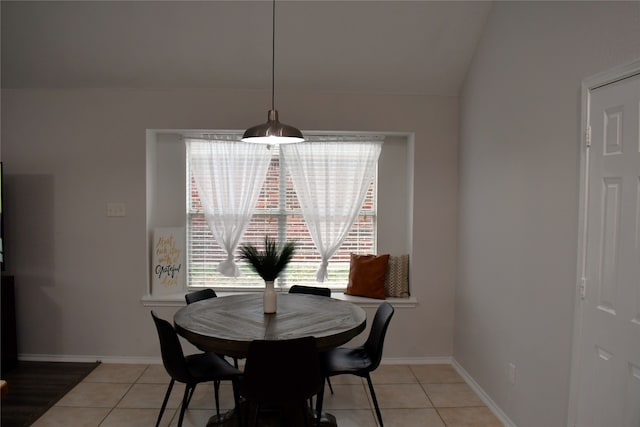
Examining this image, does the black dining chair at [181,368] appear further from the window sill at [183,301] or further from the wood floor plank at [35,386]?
the window sill at [183,301]

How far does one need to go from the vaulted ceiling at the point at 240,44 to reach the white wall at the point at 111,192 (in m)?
0.15

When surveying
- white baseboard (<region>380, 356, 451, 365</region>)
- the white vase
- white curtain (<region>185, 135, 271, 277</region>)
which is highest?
white curtain (<region>185, 135, 271, 277</region>)

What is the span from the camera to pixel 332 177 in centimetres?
413

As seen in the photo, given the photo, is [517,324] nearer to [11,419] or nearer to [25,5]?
[11,419]

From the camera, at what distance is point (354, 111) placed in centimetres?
385

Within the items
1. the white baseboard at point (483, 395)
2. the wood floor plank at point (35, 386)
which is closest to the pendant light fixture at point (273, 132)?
the white baseboard at point (483, 395)

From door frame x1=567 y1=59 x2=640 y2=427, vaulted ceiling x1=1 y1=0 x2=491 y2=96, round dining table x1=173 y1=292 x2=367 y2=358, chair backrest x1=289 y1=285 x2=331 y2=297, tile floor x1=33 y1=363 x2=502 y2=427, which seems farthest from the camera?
chair backrest x1=289 y1=285 x2=331 y2=297

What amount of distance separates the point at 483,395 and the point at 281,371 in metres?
1.87

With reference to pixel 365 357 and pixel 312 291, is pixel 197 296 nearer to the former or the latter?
pixel 312 291

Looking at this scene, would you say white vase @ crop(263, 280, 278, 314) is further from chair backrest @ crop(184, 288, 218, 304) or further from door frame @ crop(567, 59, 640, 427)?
door frame @ crop(567, 59, 640, 427)

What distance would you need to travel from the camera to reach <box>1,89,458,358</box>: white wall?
379 centimetres

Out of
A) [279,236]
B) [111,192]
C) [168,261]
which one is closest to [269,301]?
[279,236]

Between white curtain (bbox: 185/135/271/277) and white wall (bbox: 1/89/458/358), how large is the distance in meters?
0.33

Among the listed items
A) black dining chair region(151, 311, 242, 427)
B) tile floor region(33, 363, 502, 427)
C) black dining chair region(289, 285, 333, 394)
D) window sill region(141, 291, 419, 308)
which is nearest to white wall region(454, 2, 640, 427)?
tile floor region(33, 363, 502, 427)
